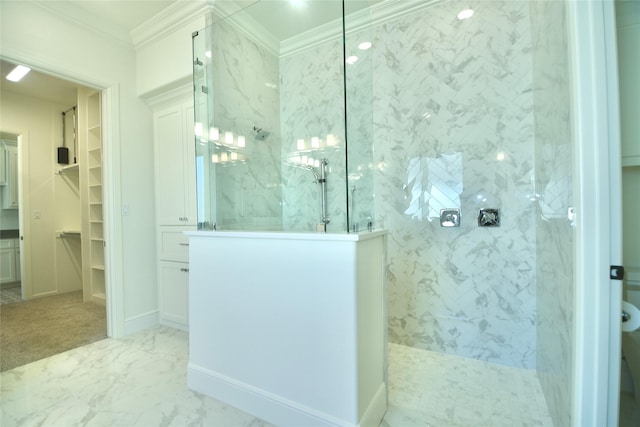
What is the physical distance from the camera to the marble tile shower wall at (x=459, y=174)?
1875mm

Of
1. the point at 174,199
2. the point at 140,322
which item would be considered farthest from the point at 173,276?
the point at 174,199

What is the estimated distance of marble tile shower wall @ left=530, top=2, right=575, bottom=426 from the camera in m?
1.13

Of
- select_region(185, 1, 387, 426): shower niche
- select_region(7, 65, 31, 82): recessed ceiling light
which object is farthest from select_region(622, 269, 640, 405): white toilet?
select_region(7, 65, 31, 82): recessed ceiling light

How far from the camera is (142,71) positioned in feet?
8.77

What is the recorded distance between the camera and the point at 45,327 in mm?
2723

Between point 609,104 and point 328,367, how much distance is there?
4.82ft

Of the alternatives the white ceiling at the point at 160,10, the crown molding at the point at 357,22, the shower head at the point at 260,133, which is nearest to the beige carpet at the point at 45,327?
the shower head at the point at 260,133

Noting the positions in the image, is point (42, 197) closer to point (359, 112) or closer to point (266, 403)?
point (266, 403)

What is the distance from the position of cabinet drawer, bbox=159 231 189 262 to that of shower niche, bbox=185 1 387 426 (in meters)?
0.90

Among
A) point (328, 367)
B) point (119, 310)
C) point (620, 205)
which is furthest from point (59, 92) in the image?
point (620, 205)

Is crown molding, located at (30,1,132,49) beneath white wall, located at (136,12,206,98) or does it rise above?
above

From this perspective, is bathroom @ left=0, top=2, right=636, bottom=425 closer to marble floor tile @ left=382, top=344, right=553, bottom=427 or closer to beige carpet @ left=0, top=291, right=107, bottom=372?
marble floor tile @ left=382, top=344, right=553, bottom=427

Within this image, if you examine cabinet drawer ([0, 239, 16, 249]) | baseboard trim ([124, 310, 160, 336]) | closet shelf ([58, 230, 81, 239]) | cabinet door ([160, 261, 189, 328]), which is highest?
closet shelf ([58, 230, 81, 239])

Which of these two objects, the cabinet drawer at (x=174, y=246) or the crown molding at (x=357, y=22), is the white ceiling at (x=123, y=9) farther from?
the cabinet drawer at (x=174, y=246)
